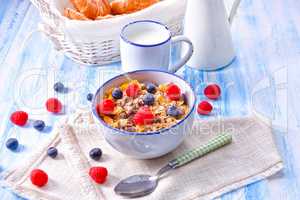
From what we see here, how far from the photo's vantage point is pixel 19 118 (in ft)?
3.10

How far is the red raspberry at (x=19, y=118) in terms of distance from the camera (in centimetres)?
94

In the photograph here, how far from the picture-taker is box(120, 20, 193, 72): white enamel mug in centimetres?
97

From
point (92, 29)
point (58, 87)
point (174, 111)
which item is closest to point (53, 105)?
point (58, 87)

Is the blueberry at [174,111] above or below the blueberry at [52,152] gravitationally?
above

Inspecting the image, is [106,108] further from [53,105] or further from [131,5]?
[131,5]

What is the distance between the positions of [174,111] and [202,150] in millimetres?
86

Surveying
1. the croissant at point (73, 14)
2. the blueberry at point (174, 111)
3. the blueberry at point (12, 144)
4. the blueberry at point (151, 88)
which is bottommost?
the blueberry at point (12, 144)

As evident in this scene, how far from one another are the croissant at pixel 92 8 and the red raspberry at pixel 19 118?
279mm

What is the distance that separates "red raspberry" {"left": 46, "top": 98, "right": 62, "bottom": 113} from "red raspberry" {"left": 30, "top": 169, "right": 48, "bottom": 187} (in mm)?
189

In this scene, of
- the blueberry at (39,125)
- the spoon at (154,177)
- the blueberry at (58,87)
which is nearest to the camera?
the spoon at (154,177)

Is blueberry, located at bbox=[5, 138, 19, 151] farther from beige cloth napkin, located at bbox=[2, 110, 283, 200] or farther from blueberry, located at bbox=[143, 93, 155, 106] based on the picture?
blueberry, located at bbox=[143, 93, 155, 106]

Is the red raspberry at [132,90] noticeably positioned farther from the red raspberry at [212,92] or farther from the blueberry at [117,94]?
the red raspberry at [212,92]

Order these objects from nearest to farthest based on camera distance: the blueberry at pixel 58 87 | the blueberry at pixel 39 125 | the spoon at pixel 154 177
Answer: the spoon at pixel 154 177
the blueberry at pixel 39 125
the blueberry at pixel 58 87

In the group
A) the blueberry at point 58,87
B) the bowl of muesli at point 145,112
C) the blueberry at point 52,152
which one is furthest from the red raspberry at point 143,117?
the blueberry at point 58,87
